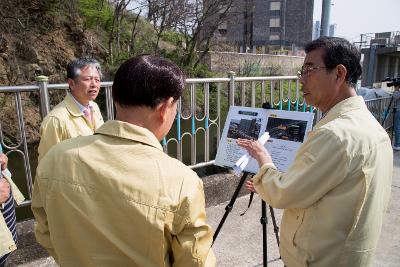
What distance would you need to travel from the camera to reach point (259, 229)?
351 centimetres

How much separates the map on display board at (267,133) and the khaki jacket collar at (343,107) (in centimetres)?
60

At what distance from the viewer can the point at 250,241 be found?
10.7 feet

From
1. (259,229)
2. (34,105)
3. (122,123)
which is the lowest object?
(259,229)

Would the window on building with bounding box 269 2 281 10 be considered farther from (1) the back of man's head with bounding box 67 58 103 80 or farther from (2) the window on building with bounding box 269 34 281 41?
(1) the back of man's head with bounding box 67 58 103 80

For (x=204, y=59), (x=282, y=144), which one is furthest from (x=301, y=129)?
(x=204, y=59)

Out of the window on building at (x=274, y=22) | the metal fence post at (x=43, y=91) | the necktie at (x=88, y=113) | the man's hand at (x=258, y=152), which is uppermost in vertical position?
the window on building at (x=274, y=22)

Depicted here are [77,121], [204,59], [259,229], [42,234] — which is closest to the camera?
[42,234]

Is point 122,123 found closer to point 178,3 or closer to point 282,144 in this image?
point 282,144

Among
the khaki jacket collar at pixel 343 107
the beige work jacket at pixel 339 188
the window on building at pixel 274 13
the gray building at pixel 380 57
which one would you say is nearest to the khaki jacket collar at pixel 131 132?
the beige work jacket at pixel 339 188

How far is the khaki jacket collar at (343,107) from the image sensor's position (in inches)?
59.9

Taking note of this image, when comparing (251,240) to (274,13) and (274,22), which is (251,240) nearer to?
(274,22)

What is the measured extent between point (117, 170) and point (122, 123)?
0.55ft

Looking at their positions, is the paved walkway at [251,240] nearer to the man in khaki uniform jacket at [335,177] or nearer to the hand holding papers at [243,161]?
the hand holding papers at [243,161]

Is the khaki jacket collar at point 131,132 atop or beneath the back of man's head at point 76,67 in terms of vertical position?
beneath
